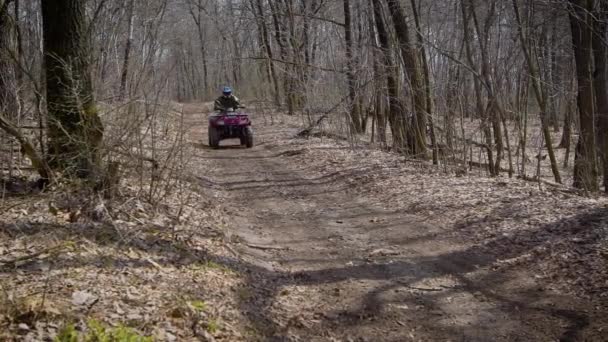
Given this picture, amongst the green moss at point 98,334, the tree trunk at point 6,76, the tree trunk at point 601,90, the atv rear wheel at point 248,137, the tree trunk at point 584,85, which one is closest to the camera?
the green moss at point 98,334

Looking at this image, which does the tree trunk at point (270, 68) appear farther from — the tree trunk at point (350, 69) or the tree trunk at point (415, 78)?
the tree trunk at point (415, 78)

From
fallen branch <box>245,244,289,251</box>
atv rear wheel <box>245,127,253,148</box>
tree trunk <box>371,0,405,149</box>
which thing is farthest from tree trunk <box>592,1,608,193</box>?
atv rear wheel <box>245,127,253,148</box>

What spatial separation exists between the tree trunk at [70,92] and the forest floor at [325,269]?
2.21ft

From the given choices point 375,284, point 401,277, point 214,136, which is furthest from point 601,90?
point 214,136

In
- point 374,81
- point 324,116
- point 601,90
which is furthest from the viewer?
point 324,116

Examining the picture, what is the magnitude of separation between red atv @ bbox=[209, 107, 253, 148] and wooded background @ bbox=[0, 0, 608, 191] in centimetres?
176

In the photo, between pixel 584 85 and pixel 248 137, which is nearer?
pixel 584 85

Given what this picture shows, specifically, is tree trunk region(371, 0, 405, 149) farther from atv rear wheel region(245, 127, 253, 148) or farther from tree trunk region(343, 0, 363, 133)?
atv rear wheel region(245, 127, 253, 148)

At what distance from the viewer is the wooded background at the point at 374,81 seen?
686cm

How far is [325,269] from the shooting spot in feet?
19.8

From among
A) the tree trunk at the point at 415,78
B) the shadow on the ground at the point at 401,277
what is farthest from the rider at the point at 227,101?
the shadow on the ground at the point at 401,277

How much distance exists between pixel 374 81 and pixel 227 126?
16.3 feet

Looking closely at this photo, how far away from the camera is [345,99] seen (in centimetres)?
1553

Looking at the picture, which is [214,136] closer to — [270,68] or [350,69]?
[350,69]
